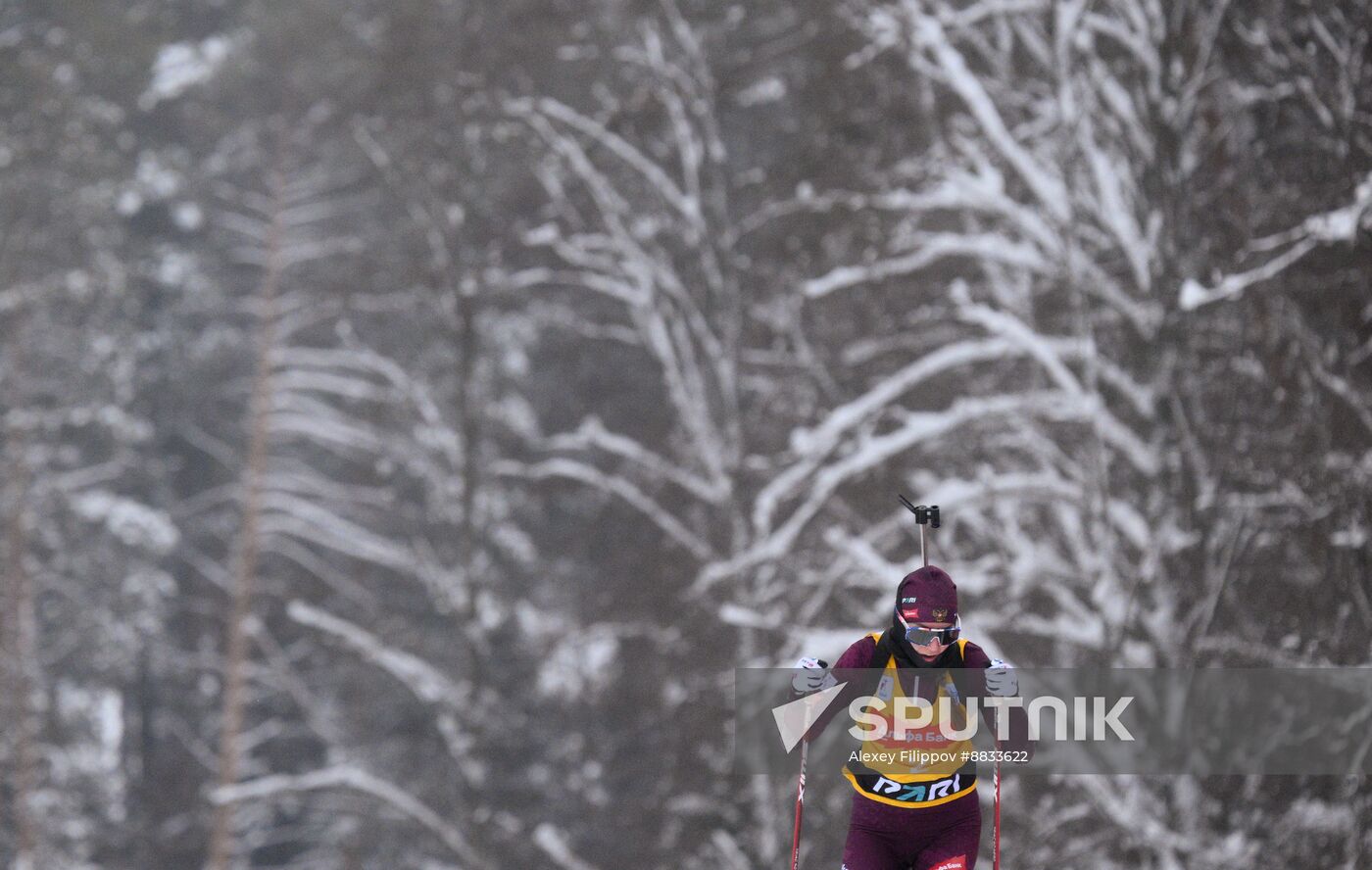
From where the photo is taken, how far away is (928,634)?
17.5 ft

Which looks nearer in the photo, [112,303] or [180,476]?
[112,303]

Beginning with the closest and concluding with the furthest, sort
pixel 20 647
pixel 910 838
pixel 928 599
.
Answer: pixel 928 599
pixel 910 838
pixel 20 647

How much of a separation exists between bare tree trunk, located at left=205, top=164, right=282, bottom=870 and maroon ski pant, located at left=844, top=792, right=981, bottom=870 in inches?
644

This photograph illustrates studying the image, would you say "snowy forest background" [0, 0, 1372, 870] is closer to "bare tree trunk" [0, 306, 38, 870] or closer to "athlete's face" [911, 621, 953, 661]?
"bare tree trunk" [0, 306, 38, 870]

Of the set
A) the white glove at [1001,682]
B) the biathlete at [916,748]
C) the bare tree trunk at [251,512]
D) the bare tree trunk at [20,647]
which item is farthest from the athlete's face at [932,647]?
the bare tree trunk at [20,647]

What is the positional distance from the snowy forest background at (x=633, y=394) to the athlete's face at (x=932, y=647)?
3.51 metres

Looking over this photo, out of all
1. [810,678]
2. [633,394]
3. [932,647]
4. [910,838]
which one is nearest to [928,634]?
[932,647]

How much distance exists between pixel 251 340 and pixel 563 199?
8.37m

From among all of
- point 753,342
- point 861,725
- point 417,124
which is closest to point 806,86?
point 753,342

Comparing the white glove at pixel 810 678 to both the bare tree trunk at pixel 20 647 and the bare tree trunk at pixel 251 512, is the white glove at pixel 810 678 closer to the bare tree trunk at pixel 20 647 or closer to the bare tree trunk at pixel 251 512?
the bare tree trunk at pixel 251 512

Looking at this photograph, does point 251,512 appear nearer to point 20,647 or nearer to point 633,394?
point 20,647

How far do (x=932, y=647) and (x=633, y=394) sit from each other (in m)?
13.6

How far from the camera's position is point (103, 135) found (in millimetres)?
24094

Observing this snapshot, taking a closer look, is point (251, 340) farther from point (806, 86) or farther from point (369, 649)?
point (806, 86)
